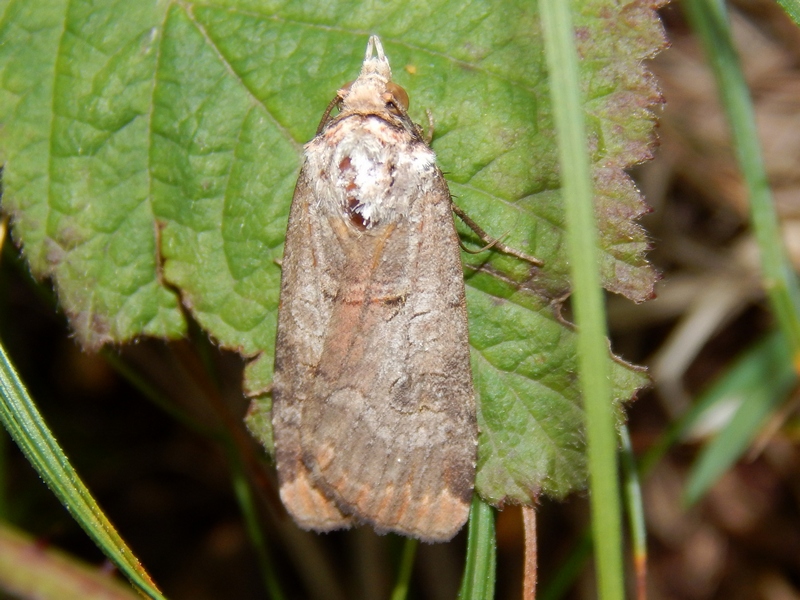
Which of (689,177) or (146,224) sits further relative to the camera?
(689,177)

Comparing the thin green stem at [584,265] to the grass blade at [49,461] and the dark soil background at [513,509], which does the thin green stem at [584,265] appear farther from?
the dark soil background at [513,509]

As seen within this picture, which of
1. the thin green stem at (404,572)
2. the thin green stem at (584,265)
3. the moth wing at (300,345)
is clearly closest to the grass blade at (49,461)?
the moth wing at (300,345)

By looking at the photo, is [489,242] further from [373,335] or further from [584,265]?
[584,265]

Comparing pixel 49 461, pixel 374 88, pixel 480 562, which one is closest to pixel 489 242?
pixel 374 88

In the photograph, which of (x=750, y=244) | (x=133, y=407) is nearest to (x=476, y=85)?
(x=750, y=244)

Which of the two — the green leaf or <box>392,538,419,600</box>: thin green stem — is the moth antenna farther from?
<box>392,538,419,600</box>: thin green stem

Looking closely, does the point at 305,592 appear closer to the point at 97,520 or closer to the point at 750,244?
the point at 97,520
